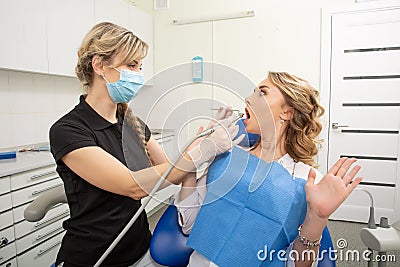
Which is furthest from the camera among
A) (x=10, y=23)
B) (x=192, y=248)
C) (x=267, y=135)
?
(x=10, y=23)

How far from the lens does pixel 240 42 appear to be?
10.9 ft

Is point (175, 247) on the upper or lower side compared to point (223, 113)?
lower

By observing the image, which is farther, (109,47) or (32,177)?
(32,177)

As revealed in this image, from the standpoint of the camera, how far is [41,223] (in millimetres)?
1721

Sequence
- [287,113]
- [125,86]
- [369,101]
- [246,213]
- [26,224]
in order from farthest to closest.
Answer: [369,101] < [26,224] < [287,113] < [125,86] < [246,213]

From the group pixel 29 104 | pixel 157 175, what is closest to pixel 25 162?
pixel 29 104

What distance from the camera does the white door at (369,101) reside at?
2.83m

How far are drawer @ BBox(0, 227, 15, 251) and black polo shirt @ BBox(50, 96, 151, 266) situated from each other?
2.36 feet

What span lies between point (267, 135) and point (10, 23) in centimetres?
178

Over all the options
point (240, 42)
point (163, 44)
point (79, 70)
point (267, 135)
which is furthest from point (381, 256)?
point (163, 44)

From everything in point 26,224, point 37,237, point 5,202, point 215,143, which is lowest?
point 37,237

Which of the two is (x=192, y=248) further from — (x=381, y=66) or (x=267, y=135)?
(x=381, y=66)

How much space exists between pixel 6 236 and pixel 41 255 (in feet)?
1.01

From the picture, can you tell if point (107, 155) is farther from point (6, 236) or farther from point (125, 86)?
point (6, 236)
